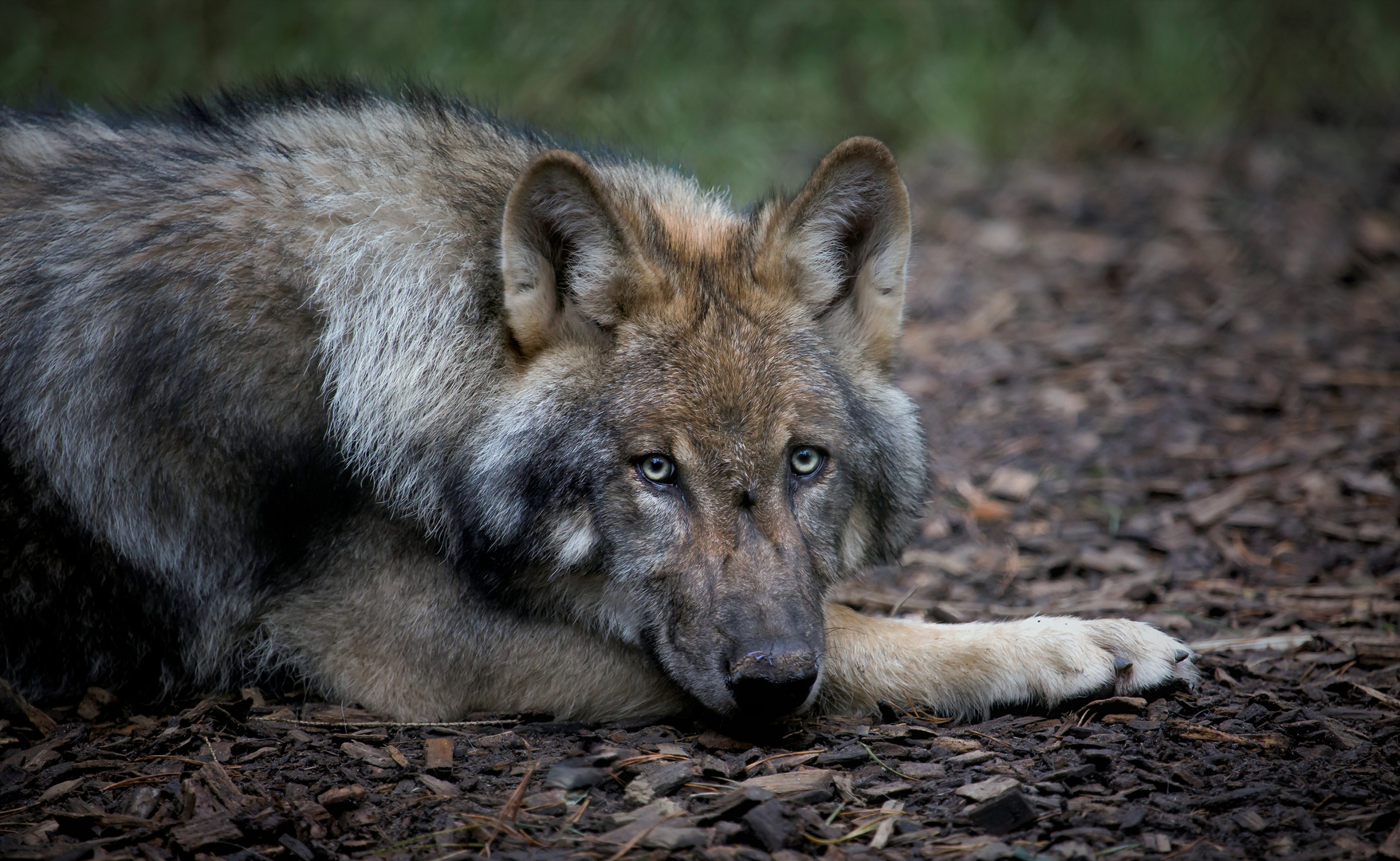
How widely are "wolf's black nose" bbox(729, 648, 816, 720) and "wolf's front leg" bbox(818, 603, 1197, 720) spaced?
0.43m

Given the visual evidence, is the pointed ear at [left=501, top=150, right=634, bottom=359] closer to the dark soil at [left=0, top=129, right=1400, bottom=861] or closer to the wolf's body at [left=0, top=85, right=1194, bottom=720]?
the wolf's body at [left=0, top=85, right=1194, bottom=720]

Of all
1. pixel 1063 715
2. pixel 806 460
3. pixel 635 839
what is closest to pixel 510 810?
pixel 635 839

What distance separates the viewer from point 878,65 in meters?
11.6

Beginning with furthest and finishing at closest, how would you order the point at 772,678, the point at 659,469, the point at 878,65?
1. the point at 878,65
2. the point at 659,469
3. the point at 772,678

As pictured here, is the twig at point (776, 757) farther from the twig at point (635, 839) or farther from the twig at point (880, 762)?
the twig at point (635, 839)

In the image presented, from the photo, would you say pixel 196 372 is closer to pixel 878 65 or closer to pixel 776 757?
pixel 776 757

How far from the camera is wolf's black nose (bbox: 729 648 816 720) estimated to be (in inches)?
125

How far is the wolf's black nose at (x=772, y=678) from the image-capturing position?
3182 mm

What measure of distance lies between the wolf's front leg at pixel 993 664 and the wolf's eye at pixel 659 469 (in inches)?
34.6

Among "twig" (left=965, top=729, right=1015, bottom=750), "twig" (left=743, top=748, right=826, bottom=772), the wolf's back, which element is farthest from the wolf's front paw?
the wolf's back

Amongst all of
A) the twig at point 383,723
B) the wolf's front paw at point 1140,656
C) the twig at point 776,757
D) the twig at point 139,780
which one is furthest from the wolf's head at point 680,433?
the twig at point 139,780

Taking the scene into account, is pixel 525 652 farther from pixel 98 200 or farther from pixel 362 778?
pixel 98 200

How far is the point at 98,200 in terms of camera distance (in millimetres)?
3771

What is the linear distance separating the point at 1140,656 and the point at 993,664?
52 cm
